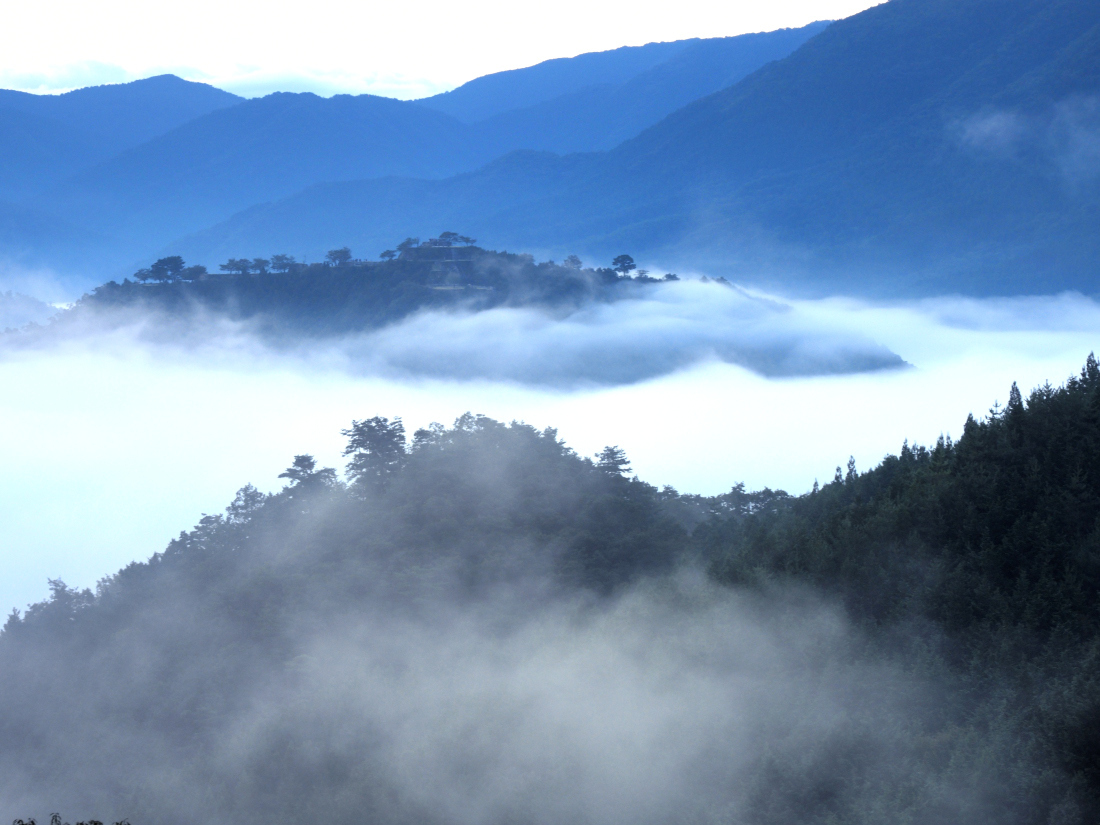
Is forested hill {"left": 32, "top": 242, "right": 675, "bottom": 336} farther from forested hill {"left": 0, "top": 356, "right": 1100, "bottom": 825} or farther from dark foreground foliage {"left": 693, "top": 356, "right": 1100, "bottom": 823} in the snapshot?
dark foreground foliage {"left": 693, "top": 356, "right": 1100, "bottom": 823}

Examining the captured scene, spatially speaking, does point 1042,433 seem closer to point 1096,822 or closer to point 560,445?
point 1096,822

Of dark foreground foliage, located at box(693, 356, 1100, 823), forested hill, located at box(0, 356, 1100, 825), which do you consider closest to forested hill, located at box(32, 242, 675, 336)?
forested hill, located at box(0, 356, 1100, 825)

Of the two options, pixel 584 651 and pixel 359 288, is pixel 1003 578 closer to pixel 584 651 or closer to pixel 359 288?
pixel 584 651

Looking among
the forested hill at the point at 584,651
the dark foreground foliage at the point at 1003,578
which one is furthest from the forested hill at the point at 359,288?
the dark foreground foliage at the point at 1003,578

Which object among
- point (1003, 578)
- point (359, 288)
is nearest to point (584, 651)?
point (1003, 578)

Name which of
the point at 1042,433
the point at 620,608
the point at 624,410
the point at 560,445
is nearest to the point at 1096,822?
the point at 1042,433
